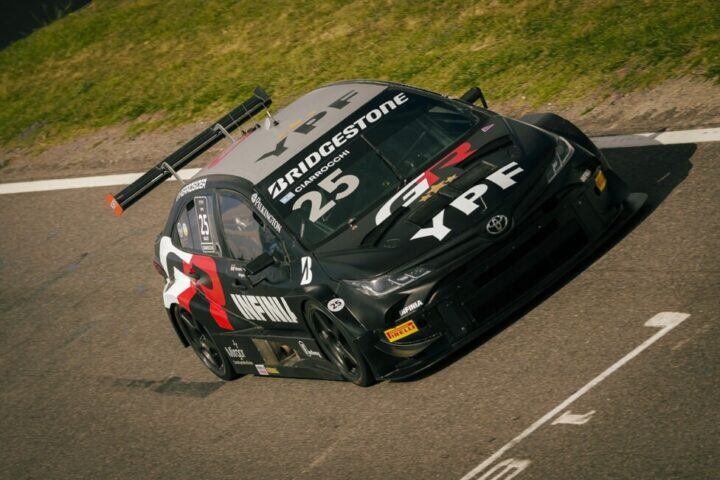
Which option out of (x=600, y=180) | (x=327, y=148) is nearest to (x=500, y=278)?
(x=600, y=180)

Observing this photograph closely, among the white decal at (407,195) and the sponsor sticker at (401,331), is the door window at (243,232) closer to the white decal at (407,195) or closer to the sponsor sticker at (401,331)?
the white decal at (407,195)

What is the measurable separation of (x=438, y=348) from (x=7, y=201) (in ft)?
30.9

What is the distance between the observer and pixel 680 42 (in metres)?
11.4

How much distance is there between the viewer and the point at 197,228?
29.1 feet

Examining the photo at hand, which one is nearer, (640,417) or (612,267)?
(640,417)

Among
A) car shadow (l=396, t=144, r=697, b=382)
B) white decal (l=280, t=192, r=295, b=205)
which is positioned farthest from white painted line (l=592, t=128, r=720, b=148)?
white decal (l=280, t=192, r=295, b=205)

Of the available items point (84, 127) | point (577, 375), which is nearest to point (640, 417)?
point (577, 375)

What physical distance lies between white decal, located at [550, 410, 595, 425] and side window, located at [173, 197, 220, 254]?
318 centimetres

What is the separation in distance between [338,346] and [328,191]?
3.52 ft

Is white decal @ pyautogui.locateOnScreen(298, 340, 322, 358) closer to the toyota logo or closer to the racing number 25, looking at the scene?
the racing number 25

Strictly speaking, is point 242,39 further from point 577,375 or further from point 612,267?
point 577,375

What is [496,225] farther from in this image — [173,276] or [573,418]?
[173,276]

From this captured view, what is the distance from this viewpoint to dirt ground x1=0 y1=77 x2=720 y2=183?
10.3 meters

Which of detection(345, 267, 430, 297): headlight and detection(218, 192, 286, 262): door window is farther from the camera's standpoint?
detection(218, 192, 286, 262): door window
